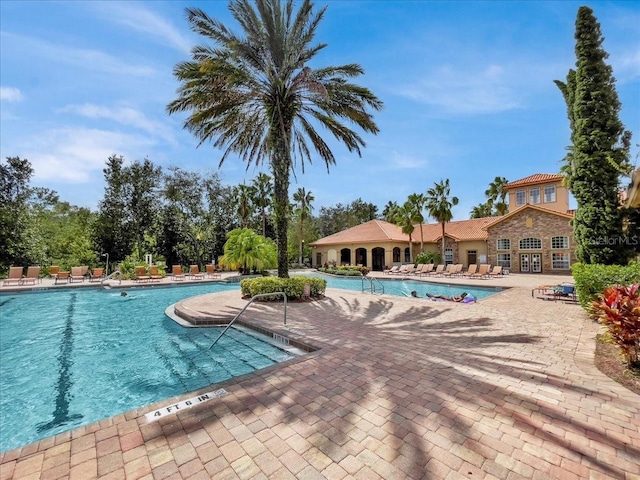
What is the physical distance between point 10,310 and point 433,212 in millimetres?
32160

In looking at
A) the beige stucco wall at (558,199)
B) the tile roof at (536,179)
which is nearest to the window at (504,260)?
the beige stucco wall at (558,199)

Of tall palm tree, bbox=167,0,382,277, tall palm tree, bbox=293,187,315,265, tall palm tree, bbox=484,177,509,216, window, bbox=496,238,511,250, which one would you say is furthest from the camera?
tall palm tree, bbox=293,187,315,265

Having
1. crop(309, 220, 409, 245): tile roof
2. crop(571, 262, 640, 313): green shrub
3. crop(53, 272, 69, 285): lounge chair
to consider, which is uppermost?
crop(309, 220, 409, 245): tile roof

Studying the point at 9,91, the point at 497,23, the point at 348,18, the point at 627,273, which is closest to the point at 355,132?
the point at 348,18

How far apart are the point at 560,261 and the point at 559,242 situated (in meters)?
1.75

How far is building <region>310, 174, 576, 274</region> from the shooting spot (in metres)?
26.2

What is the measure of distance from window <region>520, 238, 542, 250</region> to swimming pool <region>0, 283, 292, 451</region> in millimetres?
29118

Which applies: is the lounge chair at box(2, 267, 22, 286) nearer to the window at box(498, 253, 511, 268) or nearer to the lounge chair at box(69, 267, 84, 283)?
the lounge chair at box(69, 267, 84, 283)

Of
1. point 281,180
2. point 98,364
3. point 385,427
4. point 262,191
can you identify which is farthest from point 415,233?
point 385,427

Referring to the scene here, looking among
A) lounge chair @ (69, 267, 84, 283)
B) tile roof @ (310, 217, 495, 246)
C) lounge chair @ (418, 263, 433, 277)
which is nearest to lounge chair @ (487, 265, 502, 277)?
lounge chair @ (418, 263, 433, 277)

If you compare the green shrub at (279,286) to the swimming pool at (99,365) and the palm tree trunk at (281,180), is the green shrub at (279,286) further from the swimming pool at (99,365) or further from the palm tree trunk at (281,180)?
the swimming pool at (99,365)

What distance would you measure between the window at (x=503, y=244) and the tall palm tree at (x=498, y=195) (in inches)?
542

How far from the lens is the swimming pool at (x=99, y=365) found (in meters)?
4.81

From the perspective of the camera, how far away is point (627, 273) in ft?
26.9
